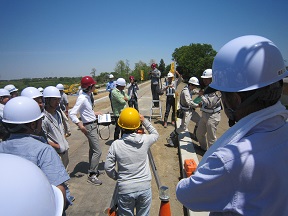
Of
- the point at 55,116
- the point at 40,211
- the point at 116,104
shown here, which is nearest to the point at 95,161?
the point at 55,116

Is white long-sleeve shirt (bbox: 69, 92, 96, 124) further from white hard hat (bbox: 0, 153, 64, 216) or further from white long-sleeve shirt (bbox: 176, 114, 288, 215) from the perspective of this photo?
white long-sleeve shirt (bbox: 176, 114, 288, 215)

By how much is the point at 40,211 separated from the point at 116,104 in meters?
5.56

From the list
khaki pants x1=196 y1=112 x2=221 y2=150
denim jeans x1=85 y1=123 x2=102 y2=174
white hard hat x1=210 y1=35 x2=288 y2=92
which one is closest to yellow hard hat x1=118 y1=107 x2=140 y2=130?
white hard hat x1=210 y1=35 x2=288 y2=92

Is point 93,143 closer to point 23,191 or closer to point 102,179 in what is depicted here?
point 102,179

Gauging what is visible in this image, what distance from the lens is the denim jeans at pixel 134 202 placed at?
8.78 ft

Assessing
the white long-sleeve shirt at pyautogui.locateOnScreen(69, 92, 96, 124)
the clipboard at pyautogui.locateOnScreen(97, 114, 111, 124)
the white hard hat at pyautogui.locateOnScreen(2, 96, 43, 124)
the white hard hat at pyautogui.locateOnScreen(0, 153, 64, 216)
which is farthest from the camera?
the clipboard at pyautogui.locateOnScreen(97, 114, 111, 124)

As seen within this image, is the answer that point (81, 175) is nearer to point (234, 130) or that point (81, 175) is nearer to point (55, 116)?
point (55, 116)

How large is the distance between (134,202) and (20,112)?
1.74 meters

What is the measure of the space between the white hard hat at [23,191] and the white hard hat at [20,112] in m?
1.19

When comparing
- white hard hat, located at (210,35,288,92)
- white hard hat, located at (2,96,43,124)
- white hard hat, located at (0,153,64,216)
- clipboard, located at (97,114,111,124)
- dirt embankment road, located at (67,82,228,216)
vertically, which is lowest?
dirt embankment road, located at (67,82,228,216)

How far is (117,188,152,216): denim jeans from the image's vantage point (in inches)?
105

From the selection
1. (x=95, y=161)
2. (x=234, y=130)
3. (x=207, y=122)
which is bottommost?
(x=95, y=161)

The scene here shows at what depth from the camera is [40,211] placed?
100 cm

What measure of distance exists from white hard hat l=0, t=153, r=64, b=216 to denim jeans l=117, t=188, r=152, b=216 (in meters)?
1.67
